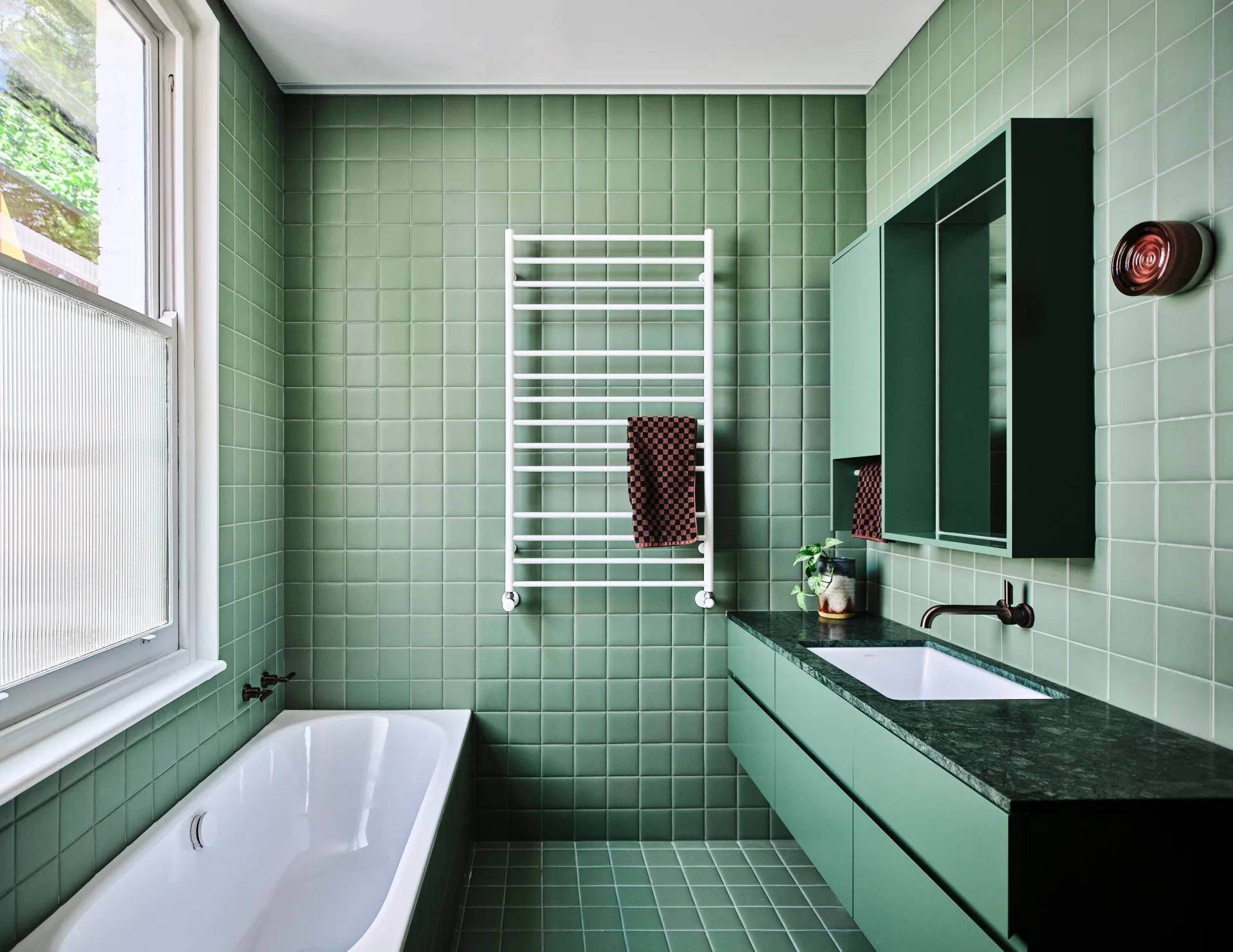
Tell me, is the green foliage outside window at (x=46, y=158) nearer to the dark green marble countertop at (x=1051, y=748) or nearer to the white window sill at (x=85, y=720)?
the white window sill at (x=85, y=720)

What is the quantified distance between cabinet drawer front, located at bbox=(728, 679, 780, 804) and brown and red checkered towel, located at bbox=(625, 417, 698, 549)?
527mm

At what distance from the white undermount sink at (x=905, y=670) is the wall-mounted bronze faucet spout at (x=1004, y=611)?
0.19m

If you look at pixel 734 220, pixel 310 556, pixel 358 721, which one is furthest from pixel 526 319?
pixel 358 721

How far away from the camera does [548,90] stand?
250cm

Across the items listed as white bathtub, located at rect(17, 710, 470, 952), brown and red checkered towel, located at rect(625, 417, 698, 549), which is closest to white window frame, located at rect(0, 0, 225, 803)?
white bathtub, located at rect(17, 710, 470, 952)

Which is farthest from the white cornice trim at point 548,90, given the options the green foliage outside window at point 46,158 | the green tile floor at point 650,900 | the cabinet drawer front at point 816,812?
the green tile floor at point 650,900

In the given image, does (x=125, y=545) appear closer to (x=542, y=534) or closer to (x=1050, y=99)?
(x=542, y=534)

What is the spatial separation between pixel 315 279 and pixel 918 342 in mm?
1899

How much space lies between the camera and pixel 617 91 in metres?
2.51

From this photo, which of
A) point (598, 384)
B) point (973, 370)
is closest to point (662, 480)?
point (598, 384)

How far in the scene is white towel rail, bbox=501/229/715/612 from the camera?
7.86ft

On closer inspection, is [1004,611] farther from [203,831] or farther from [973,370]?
[203,831]

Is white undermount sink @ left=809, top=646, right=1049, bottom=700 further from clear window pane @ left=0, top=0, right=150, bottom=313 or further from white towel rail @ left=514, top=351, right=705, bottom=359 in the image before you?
clear window pane @ left=0, top=0, right=150, bottom=313

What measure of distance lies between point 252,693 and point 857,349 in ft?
6.68
